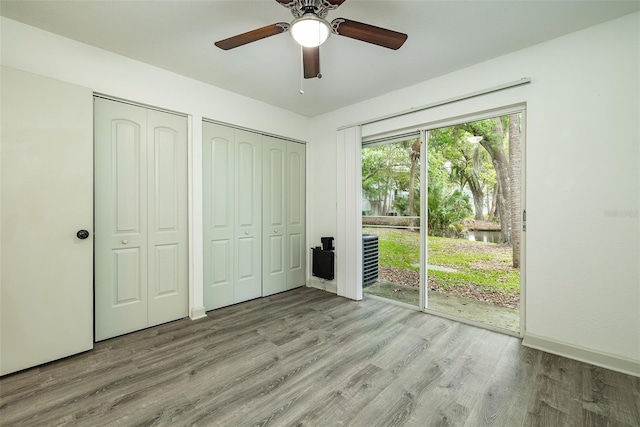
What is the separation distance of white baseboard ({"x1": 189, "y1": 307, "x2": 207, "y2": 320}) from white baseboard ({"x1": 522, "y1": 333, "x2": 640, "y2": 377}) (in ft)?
10.5

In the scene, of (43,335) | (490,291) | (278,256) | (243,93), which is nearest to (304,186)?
(278,256)

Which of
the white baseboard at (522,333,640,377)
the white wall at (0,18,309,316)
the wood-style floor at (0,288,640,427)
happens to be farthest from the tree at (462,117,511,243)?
the white wall at (0,18,309,316)

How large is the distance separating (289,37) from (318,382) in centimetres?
270

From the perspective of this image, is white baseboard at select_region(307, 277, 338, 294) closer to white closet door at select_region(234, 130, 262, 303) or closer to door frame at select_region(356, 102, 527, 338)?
door frame at select_region(356, 102, 527, 338)

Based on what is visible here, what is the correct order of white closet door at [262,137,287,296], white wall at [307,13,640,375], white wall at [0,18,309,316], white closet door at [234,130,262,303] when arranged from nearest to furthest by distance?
white wall at [307,13,640,375]
white wall at [0,18,309,316]
white closet door at [234,130,262,303]
white closet door at [262,137,287,296]

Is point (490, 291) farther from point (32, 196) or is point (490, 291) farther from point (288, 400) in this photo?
point (32, 196)

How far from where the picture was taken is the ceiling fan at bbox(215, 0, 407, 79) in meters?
1.51

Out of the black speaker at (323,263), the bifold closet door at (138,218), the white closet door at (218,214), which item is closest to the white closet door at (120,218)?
the bifold closet door at (138,218)

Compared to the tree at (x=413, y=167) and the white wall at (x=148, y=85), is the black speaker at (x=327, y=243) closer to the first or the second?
the tree at (x=413, y=167)

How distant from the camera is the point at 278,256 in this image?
376 cm

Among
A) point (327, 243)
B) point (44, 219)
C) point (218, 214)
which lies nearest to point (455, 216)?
point (327, 243)

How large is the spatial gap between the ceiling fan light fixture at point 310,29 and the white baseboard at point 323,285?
10.0 feet

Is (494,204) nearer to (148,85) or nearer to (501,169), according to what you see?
(501,169)

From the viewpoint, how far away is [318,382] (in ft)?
5.93
